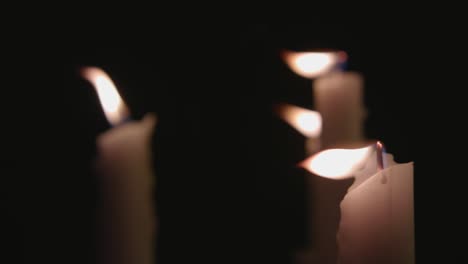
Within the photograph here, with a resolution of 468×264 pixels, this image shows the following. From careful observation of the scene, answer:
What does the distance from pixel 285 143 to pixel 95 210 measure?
49cm

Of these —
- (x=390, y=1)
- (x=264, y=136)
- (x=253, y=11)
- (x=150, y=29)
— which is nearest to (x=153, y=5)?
(x=150, y=29)

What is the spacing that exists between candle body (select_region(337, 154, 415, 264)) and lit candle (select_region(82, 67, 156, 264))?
15cm

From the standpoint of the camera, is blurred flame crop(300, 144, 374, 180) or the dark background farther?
the dark background

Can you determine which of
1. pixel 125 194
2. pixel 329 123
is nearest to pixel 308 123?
pixel 329 123

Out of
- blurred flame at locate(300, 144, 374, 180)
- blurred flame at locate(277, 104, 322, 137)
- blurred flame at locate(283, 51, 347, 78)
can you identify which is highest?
blurred flame at locate(283, 51, 347, 78)

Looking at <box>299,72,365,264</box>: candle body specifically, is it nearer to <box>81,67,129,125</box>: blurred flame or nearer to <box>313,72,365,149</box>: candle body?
<box>313,72,365,149</box>: candle body

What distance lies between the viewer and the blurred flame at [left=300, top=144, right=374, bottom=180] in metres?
0.43

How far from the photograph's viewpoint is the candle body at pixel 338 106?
59cm

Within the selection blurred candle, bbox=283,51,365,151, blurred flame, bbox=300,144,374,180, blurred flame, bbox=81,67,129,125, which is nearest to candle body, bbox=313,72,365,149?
blurred candle, bbox=283,51,365,151

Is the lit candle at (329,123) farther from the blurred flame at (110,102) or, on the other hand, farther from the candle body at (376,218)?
the blurred flame at (110,102)

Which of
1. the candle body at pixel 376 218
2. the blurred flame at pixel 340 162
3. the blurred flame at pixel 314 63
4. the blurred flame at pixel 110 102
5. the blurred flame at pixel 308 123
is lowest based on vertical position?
the candle body at pixel 376 218

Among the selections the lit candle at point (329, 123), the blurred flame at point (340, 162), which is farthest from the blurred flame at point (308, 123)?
the blurred flame at point (340, 162)

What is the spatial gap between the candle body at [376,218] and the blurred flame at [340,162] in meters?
0.02

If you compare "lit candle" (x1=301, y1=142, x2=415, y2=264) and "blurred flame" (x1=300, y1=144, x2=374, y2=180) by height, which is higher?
"blurred flame" (x1=300, y1=144, x2=374, y2=180)
